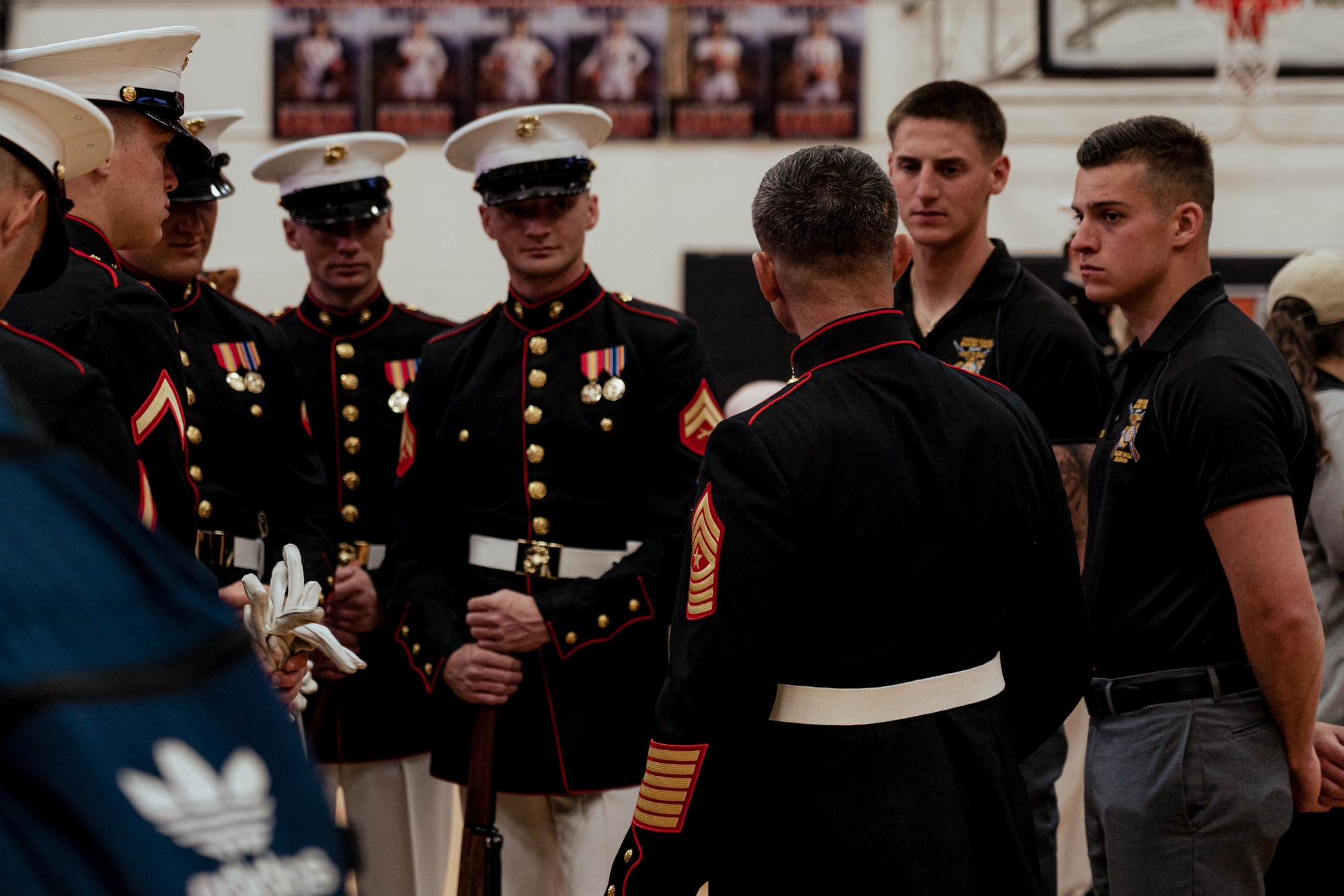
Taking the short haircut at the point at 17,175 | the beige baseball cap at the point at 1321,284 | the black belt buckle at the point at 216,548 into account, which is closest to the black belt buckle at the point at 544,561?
the black belt buckle at the point at 216,548

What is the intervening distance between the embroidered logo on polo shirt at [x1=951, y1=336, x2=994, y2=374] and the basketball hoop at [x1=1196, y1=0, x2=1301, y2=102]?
13.3 feet

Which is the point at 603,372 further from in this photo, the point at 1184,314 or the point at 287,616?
the point at 1184,314

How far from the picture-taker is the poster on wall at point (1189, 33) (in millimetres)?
5691

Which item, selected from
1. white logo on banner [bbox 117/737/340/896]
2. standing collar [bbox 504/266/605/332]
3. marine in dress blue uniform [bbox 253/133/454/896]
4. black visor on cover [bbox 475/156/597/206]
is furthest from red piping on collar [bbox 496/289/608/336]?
white logo on banner [bbox 117/737/340/896]

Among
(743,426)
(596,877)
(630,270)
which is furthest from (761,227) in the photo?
(630,270)

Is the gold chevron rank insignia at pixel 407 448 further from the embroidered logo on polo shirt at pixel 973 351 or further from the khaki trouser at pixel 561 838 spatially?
the embroidered logo on polo shirt at pixel 973 351

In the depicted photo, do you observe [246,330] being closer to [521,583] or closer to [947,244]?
[521,583]

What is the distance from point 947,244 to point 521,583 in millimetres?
1123

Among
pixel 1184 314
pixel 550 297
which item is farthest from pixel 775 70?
pixel 1184 314

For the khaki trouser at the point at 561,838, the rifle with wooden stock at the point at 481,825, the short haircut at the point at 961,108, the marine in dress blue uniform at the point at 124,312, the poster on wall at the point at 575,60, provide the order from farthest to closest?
the poster on wall at the point at 575,60 < the short haircut at the point at 961,108 < the khaki trouser at the point at 561,838 < the rifle with wooden stock at the point at 481,825 < the marine in dress blue uniform at the point at 124,312

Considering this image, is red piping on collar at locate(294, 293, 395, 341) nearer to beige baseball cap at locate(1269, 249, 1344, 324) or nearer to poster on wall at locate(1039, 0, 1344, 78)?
beige baseball cap at locate(1269, 249, 1344, 324)

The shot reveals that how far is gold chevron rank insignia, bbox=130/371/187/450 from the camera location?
1.76 metres

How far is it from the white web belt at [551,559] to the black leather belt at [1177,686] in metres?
0.92

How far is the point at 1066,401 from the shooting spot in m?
2.43
